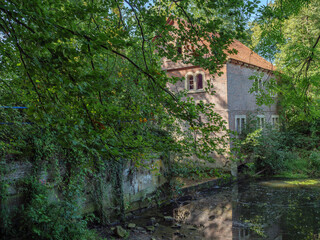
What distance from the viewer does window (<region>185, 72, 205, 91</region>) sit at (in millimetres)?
17594

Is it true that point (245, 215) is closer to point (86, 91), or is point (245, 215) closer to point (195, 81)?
point (86, 91)

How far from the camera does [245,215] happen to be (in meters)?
10.1

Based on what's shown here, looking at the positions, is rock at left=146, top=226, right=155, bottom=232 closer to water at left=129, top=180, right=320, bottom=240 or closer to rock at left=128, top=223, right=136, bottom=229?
water at left=129, top=180, right=320, bottom=240

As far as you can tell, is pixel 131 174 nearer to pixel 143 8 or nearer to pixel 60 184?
pixel 60 184

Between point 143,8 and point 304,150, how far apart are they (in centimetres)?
1773

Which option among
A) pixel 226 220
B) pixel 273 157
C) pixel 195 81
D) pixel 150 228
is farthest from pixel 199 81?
pixel 150 228

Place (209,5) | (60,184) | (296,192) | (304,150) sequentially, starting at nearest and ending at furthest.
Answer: (209,5)
(60,184)
(296,192)
(304,150)

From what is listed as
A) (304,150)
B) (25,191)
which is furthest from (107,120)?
(304,150)

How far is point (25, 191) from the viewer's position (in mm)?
6566

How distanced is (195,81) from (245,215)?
31.7 ft

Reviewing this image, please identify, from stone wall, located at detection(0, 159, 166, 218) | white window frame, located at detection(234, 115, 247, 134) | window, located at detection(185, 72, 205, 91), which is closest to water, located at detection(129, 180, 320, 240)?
stone wall, located at detection(0, 159, 166, 218)

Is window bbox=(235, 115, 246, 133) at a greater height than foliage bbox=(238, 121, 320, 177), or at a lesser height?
greater

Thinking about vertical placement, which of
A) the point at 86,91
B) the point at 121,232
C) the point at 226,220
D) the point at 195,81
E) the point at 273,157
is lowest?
the point at 226,220

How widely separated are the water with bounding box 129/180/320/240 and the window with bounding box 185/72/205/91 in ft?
22.2
